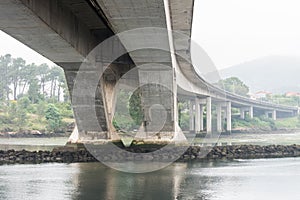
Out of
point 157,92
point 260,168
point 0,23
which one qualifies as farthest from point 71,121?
point 0,23

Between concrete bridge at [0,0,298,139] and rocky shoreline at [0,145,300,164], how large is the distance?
2798 mm

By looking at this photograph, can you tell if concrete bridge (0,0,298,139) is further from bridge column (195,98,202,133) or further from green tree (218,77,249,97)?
green tree (218,77,249,97)

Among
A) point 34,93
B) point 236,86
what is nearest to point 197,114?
point 34,93

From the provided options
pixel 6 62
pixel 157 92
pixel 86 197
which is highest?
pixel 6 62

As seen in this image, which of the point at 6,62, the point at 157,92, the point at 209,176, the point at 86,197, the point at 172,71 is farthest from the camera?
the point at 6,62

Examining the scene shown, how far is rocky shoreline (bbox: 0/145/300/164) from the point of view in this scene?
27250 mm

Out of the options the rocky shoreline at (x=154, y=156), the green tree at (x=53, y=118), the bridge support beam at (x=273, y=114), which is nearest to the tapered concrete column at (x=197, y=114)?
the green tree at (x=53, y=118)

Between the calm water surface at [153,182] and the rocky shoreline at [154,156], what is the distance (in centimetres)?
316

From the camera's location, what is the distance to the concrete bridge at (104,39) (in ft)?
52.4

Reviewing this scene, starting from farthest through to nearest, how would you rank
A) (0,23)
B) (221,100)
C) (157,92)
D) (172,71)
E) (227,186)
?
(221,100) → (157,92) → (172,71) → (227,186) → (0,23)

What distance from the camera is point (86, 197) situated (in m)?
14.2

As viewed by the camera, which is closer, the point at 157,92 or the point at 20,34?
the point at 20,34

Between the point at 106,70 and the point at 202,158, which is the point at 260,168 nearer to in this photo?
the point at 202,158

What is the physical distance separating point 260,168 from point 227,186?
23.6 ft
